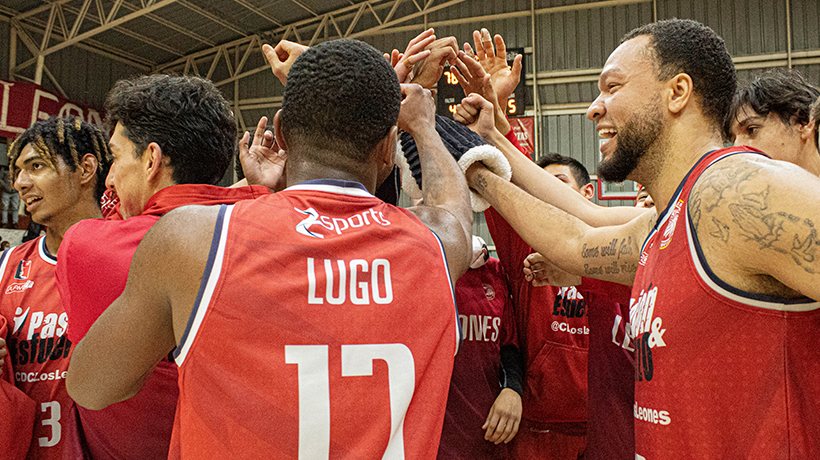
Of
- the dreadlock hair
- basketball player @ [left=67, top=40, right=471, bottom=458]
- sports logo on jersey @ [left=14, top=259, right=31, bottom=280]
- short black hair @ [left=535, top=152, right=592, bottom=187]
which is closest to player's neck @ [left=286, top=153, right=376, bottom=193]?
basketball player @ [left=67, top=40, right=471, bottom=458]

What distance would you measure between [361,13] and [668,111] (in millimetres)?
13939

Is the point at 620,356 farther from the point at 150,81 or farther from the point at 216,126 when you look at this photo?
the point at 150,81

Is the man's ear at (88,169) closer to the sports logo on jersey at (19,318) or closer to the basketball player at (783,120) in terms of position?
the sports logo on jersey at (19,318)

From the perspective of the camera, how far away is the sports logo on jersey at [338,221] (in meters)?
1.40

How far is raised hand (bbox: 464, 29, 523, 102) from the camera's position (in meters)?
2.87

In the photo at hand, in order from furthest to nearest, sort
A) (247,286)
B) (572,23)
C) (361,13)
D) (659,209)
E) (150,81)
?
(361,13) < (572,23) < (659,209) < (150,81) < (247,286)

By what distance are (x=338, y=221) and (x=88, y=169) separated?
210cm

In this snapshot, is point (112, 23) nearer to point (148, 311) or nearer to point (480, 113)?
point (480, 113)

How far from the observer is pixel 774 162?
Result: 1.47 m

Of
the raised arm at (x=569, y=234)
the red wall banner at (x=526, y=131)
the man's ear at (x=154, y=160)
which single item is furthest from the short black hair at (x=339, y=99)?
the red wall banner at (x=526, y=131)

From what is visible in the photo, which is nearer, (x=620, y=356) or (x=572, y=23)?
(x=620, y=356)

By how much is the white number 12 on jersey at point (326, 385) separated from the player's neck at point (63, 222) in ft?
6.64

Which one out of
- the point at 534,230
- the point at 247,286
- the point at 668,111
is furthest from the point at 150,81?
the point at 668,111

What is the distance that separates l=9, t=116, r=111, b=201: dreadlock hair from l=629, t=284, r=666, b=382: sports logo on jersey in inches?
103
